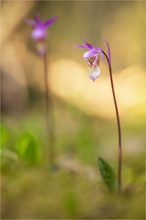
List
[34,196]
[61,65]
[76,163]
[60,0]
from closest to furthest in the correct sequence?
[34,196]
[76,163]
[61,65]
[60,0]

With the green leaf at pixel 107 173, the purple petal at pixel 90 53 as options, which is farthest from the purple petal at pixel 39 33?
the green leaf at pixel 107 173

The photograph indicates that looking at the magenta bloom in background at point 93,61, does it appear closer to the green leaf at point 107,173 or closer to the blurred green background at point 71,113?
the green leaf at point 107,173

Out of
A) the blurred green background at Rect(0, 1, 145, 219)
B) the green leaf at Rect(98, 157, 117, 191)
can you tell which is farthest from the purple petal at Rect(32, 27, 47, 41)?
the green leaf at Rect(98, 157, 117, 191)

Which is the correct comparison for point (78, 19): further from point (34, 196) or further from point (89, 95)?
point (34, 196)

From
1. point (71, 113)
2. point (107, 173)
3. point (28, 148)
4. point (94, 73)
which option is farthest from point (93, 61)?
point (71, 113)

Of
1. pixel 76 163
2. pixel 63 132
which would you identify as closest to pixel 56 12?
pixel 63 132

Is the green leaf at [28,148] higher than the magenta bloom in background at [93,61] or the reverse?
the reverse
